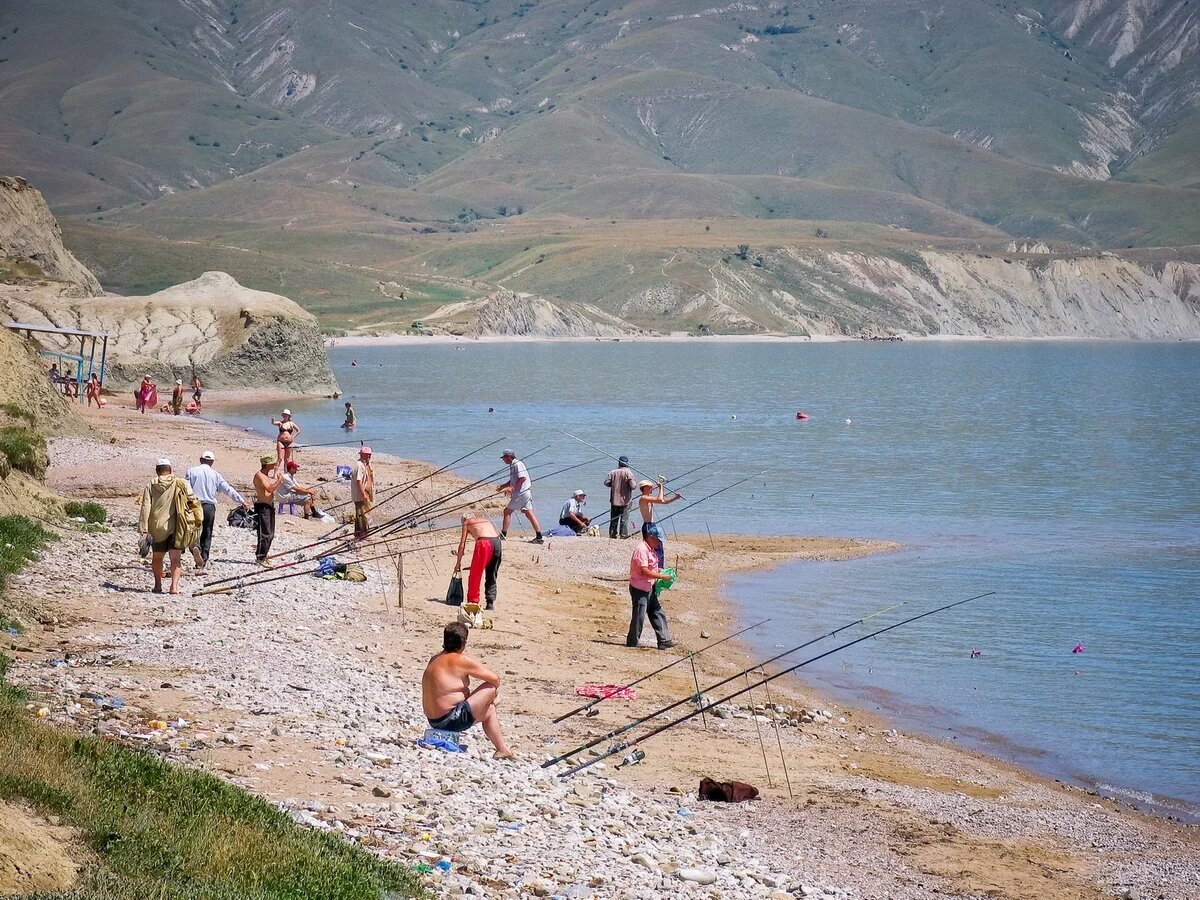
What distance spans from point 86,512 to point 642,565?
750 centimetres

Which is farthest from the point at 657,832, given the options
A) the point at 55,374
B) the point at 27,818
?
the point at 55,374

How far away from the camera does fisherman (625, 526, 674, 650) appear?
15227 mm

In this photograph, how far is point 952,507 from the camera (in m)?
31.7

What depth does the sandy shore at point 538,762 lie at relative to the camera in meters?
8.80

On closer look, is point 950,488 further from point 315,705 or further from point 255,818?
point 255,818

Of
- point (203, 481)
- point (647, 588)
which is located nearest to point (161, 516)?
point (203, 481)

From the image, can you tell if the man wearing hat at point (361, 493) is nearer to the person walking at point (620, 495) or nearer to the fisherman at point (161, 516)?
the person walking at point (620, 495)

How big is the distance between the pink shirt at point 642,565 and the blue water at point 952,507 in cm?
221

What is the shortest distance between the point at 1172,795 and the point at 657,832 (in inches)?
207

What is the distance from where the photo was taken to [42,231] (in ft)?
202

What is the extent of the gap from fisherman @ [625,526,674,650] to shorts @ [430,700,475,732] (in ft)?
16.8

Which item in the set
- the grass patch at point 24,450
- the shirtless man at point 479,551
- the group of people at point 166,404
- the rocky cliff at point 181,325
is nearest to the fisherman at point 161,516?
the shirtless man at point 479,551

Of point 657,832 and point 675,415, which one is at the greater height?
point 675,415

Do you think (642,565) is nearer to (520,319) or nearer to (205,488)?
(205,488)
